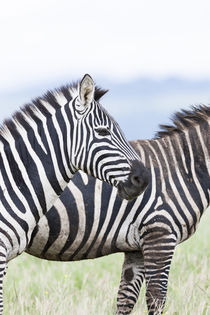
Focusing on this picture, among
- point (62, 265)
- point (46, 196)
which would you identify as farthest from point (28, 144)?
point (62, 265)

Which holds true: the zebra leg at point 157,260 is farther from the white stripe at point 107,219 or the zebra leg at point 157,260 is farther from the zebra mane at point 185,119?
the zebra mane at point 185,119

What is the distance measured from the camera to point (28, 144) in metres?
6.04

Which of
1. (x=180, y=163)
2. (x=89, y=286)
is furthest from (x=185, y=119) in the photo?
(x=89, y=286)

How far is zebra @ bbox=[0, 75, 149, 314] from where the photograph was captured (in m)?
5.83

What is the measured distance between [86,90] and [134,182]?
1095mm

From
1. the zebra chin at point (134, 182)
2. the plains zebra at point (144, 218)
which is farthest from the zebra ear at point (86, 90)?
the plains zebra at point (144, 218)

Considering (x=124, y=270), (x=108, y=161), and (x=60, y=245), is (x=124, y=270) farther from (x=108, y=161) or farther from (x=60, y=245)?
(x=108, y=161)

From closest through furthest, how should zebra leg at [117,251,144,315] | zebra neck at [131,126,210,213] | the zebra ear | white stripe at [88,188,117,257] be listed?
the zebra ear, white stripe at [88,188,117,257], zebra neck at [131,126,210,213], zebra leg at [117,251,144,315]

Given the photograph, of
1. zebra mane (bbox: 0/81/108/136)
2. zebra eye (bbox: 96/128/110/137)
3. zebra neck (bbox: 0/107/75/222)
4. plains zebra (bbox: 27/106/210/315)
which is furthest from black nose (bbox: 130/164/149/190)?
plains zebra (bbox: 27/106/210/315)

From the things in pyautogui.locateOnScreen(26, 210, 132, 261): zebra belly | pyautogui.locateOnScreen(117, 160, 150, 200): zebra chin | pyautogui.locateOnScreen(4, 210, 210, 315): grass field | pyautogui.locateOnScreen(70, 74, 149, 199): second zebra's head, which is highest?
pyautogui.locateOnScreen(70, 74, 149, 199): second zebra's head

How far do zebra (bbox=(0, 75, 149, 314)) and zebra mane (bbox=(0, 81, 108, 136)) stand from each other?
14 millimetres

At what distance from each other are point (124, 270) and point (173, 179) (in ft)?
4.83

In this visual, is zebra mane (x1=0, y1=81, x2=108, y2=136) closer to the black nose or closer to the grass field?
the black nose

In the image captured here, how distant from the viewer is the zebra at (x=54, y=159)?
5832 mm
